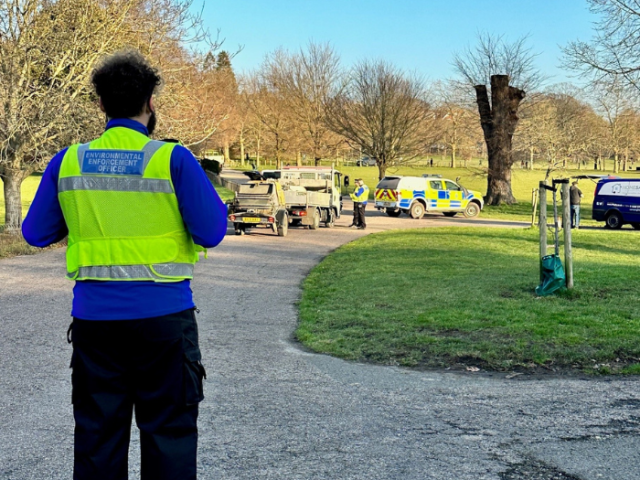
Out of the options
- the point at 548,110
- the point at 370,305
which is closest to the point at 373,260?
the point at 370,305

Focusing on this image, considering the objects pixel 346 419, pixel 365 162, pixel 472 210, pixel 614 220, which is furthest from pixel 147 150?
pixel 365 162

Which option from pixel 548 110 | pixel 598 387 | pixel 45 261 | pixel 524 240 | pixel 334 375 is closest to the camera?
pixel 598 387

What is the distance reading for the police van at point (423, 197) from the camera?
33.7 m

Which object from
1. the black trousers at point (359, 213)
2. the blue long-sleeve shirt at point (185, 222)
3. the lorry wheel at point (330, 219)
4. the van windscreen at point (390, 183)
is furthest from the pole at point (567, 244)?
the van windscreen at point (390, 183)

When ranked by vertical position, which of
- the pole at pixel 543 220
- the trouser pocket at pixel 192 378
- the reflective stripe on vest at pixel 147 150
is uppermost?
the reflective stripe on vest at pixel 147 150

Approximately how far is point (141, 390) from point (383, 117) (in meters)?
46.3

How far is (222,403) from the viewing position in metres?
5.16

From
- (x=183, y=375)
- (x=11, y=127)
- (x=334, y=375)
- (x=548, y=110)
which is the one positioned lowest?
(x=334, y=375)

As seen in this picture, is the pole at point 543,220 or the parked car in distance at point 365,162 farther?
the parked car in distance at point 365,162

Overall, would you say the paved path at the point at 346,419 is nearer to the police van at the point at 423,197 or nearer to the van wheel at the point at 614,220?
the van wheel at the point at 614,220

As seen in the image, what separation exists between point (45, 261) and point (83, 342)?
1328 cm

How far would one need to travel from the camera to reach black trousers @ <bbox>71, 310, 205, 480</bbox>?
105 inches

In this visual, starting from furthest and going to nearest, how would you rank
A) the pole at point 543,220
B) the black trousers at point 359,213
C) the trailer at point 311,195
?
the black trousers at point 359,213 < the trailer at point 311,195 < the pole at point 543,220

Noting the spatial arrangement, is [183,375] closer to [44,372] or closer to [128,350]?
[128,350]
